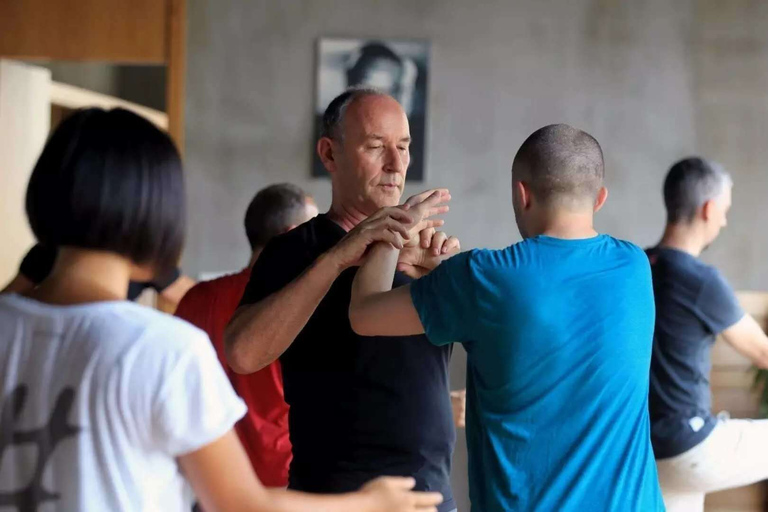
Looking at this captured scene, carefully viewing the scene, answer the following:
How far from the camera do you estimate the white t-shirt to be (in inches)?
46.4

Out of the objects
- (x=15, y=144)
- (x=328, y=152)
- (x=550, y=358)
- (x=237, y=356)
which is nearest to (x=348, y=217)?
(x=328, y=152)

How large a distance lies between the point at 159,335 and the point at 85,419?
0.46 feet

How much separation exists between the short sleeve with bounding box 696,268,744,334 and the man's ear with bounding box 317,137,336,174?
58.2 inches

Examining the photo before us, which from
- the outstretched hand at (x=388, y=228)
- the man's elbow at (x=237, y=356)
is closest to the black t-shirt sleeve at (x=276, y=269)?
the man's elbow at (x=237, y=356)

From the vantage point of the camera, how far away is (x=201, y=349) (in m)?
1.21

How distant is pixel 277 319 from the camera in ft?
6.64

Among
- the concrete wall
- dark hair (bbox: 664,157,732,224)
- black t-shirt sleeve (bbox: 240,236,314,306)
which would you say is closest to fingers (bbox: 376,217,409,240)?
black t-shirt sleeve (bbox: 240,236,314,306)

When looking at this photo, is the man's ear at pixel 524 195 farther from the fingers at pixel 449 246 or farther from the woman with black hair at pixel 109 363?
the woman with black hair at pixel 109 363

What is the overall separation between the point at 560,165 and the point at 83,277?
1.02 metres

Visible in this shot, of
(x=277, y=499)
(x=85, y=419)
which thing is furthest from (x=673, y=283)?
(x=85, y=419)

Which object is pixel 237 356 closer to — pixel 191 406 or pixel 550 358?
pixel 550 358

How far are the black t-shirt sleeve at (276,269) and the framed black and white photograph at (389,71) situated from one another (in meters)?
2.60

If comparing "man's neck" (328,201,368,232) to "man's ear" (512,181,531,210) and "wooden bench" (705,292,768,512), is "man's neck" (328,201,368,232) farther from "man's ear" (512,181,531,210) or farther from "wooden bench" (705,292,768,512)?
"wooden bench" (705,292,768,512)

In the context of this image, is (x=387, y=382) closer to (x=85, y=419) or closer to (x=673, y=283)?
(x=85, y=419)
